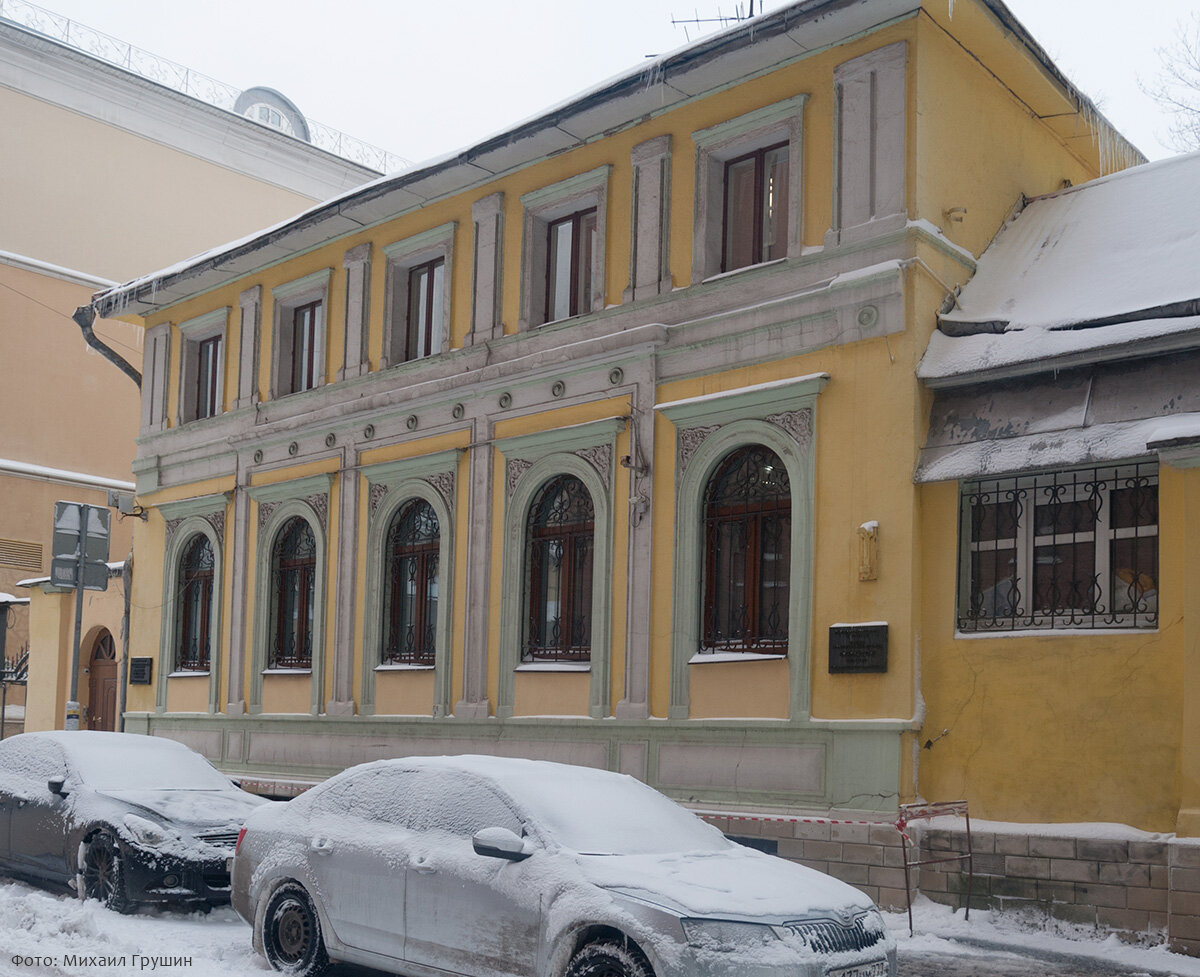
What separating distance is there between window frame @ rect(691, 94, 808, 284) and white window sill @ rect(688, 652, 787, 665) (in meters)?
3.96

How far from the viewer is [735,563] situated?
46.6 feet

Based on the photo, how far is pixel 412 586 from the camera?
1794 centimetres

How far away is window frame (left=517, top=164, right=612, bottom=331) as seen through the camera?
52.0 ft

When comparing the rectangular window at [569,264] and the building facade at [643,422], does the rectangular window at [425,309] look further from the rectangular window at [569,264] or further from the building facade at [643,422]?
the rectangular window at [569,264]

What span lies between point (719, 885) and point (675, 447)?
765cm

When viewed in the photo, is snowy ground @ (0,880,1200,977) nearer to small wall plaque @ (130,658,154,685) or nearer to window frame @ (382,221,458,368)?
window frame @ (382,221,458,368)

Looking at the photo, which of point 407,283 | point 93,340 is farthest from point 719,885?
point 93,340

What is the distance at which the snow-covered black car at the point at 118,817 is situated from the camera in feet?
34.9

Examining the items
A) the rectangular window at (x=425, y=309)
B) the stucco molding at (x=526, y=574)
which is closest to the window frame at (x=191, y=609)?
the rectangular window at (x=425, y=309)

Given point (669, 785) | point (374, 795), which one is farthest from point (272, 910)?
point (669, 785)

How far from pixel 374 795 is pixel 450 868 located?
1.14m

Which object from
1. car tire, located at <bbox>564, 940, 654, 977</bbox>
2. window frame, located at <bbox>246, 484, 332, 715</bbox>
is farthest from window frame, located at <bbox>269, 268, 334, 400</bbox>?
car tire, located at <bbox>564, 940, 654, 977</bbox>

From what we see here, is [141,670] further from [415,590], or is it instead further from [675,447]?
[675,447]

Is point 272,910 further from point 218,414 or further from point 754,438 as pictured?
point 218,414
